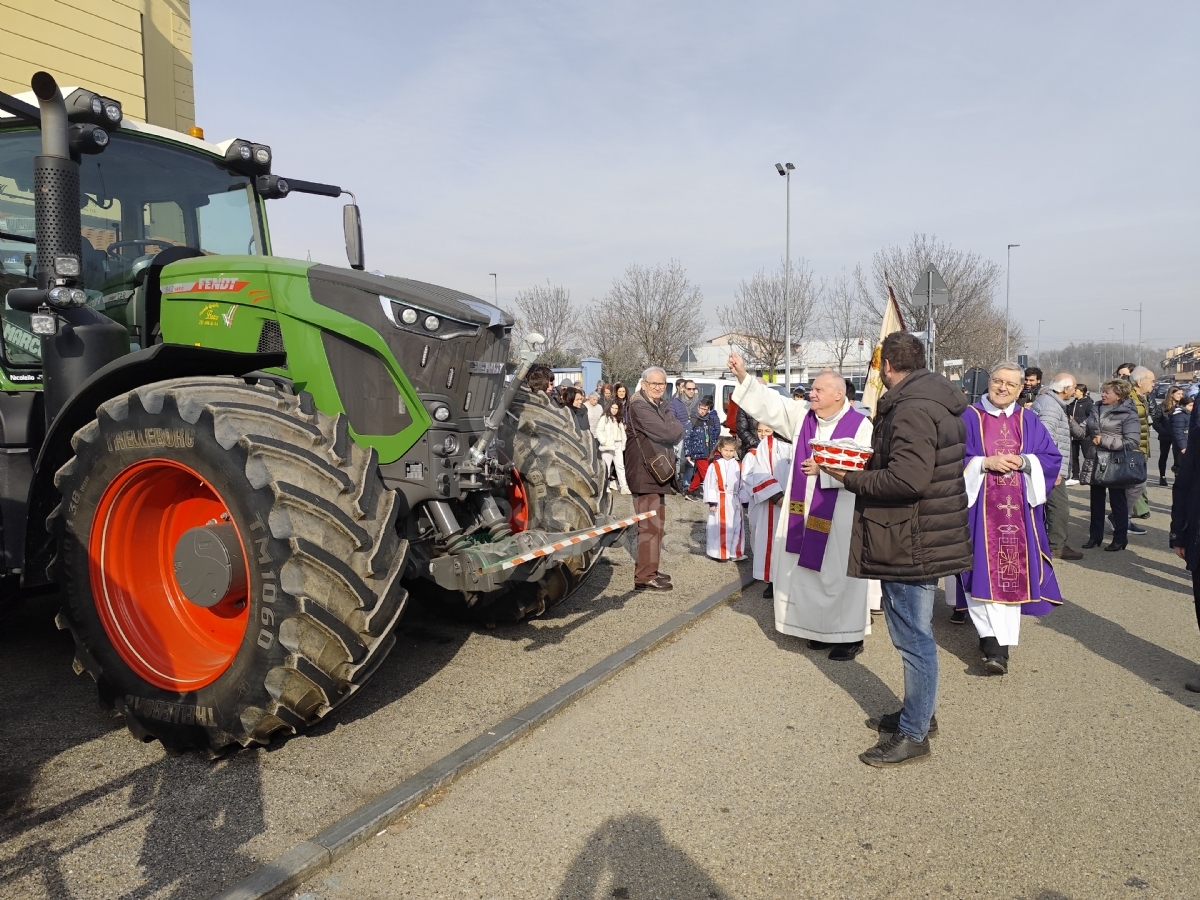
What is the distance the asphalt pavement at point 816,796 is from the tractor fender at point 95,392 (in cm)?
230

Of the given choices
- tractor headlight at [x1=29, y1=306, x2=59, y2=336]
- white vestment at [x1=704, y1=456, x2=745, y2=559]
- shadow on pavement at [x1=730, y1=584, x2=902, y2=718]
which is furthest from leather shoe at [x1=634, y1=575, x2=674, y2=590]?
tractor headlight at [x1=29, y1=306, x2=59, y2=336]

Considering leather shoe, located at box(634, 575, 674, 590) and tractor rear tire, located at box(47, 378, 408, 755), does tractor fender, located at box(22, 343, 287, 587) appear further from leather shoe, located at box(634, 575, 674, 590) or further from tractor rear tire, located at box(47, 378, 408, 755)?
leather shoe, located at box(634, 575, 674, 590)

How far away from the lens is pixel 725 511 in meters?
8.56

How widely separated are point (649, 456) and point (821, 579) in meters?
1.86

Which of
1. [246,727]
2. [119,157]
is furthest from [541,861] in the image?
[119,157]

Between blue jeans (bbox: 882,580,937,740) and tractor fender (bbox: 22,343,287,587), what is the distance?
326 centimetres

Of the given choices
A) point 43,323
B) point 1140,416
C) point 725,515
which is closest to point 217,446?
point 43,323

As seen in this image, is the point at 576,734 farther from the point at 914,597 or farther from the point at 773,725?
the point at 914,597

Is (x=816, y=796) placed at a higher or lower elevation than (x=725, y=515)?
lower

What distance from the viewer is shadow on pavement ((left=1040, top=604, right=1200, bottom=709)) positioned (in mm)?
5094

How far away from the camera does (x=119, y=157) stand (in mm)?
4934

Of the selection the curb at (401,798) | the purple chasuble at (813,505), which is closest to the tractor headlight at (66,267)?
the curb at (401,798)

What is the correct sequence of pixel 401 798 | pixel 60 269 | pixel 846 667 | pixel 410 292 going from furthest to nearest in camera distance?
pixel 846 667, pixel 410 292, pixel 60 269, pixel 401 798

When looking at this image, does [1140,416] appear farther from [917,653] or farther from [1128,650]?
[917,653]
